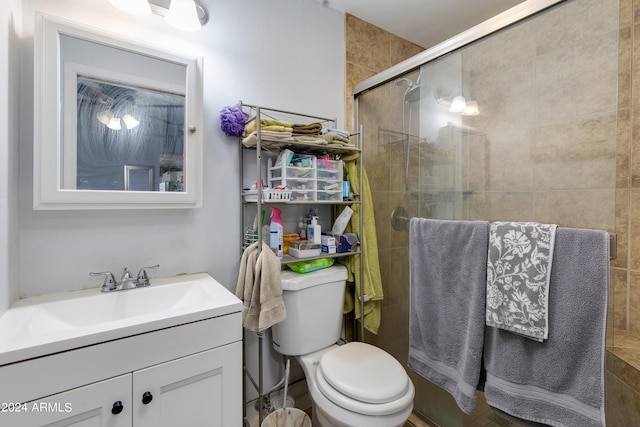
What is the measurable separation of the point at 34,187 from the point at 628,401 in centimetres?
230

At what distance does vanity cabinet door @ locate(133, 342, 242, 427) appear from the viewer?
0.83 meters

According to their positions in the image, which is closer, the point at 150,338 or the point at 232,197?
the point at 150,338

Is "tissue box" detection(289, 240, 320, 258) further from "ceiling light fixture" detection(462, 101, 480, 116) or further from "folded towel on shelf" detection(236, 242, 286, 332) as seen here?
"ceiling light fixture" detection(462, 101, 480, 116)

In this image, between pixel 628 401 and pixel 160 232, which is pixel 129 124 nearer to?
pixel 160 232

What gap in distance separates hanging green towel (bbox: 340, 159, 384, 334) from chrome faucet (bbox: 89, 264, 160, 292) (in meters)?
0.98

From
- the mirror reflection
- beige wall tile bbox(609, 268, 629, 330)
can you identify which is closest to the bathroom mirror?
the mirror reflection

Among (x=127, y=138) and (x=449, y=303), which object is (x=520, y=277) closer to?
(x=449, y=303)

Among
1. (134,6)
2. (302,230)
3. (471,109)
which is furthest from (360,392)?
(134,6)

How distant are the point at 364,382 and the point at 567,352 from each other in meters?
0.66

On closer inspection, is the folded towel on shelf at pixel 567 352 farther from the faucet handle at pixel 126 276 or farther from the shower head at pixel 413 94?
the faucet handle at pixel 126 276

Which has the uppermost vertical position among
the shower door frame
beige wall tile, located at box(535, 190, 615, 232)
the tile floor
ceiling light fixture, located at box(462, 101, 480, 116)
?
the shower door frame

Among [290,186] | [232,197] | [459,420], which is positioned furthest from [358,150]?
[459,420]

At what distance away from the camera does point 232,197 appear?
1433 mm

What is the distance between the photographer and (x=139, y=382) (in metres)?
0.82
